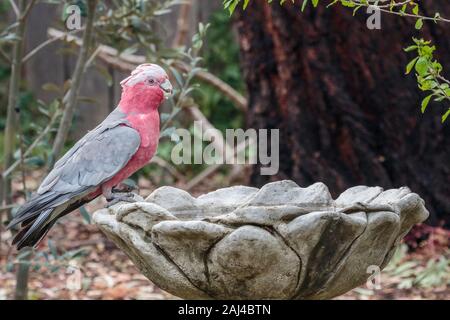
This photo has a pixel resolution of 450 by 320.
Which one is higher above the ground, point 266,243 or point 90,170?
point 90,170

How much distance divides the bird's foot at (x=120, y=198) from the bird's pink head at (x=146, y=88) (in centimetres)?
25

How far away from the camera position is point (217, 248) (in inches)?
71.1

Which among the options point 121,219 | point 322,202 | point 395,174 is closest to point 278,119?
point 395,174

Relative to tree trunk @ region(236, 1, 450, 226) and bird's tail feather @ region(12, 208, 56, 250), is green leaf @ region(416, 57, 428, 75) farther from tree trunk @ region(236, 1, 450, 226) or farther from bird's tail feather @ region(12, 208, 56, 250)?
tree trunk @ region(236, 1, 450, 226)

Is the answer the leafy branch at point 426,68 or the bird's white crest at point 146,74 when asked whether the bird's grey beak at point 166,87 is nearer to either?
the bird's white crest at point 146,74

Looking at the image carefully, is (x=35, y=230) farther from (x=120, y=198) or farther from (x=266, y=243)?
(x=266, y=243)

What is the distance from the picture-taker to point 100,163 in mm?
2107

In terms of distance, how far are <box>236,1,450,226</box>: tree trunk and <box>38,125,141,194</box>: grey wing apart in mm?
2209

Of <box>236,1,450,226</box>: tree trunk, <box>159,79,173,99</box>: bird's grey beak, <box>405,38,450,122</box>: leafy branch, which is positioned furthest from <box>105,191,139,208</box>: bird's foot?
<box>236,1,450,226</box>: tree trunk

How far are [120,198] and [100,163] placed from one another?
0.43ft

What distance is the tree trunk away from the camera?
4102 mm

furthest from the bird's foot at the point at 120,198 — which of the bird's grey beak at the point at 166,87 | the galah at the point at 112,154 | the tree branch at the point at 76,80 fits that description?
the tree branch at the point at 76,80

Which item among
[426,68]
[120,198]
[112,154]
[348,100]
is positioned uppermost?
[348,100]

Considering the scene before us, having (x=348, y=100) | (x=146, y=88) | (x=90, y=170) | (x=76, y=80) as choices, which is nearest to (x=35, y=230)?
(x=90, y=170)
